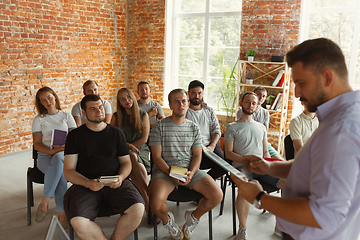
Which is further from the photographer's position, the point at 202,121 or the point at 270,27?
the point at 270,27

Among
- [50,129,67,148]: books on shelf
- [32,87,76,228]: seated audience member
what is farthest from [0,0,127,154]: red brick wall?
[50,129,67,148]: books on shelf

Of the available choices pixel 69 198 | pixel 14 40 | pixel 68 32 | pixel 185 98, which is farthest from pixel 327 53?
pixel 68 32

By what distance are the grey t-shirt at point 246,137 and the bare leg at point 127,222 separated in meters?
1.20

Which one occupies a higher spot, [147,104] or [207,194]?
[147,104]

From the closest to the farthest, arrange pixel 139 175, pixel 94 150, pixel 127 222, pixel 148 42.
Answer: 1. pixel 127 222
2. pixel 94 150
3. pixel 139 175
4. pixel 148 42

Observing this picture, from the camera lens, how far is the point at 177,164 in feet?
9.05

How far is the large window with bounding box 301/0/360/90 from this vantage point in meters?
5.00

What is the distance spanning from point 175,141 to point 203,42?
4.24 meters

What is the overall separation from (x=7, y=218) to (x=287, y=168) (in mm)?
2906

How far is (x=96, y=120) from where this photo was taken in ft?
8.30

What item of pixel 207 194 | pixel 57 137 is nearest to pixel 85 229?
pixel 207 194

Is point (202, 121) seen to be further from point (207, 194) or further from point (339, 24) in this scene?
point (339, 24)

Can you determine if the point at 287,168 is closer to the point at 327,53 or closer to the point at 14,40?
the point at 327,53

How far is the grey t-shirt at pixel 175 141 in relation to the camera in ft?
9.11
